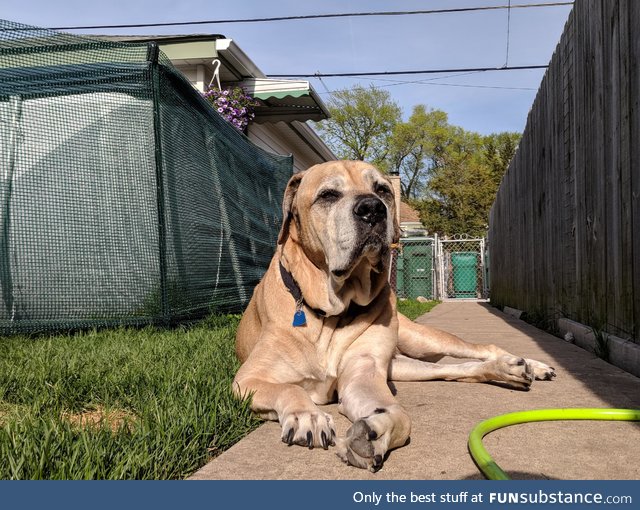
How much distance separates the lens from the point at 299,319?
2.86m

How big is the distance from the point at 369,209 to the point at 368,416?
3.66ft

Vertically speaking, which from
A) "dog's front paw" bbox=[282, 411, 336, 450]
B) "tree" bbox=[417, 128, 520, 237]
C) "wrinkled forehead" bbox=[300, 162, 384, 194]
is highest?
"tree" bbox=[417, 128, 520, 237]

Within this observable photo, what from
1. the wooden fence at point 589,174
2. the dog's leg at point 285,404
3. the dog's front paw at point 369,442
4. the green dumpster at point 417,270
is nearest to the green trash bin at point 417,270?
the green dumpster at point 417,270

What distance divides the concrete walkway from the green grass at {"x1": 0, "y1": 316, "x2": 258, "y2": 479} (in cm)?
15

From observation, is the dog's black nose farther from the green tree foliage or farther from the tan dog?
the green tree foliage

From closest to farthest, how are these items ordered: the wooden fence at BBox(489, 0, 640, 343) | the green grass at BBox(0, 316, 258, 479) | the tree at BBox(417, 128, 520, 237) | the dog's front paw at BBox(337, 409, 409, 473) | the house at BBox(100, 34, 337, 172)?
the green grass at BBox(0, 316, 258, 479), the dog's front paw at BBox(337, 409, 409, 473), the wooden fence at BBox(489, 0, 640, 343), the house at BBox(100, 34, 337, 172), the tree at BBox(417, 128, 520, 237)

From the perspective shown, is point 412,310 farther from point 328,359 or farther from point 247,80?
point 328,359

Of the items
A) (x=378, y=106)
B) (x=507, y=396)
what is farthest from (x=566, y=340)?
(x=378, y=106)

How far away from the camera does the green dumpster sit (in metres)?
17.4

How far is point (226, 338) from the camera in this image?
15.6 ft

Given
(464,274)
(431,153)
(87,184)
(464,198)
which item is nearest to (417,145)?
(431,153)

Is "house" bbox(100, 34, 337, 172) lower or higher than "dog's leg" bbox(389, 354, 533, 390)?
higher

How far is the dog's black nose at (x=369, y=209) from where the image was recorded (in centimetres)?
277

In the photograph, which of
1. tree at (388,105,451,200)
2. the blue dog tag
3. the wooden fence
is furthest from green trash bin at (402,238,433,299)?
tree at (388,105,451,200)
